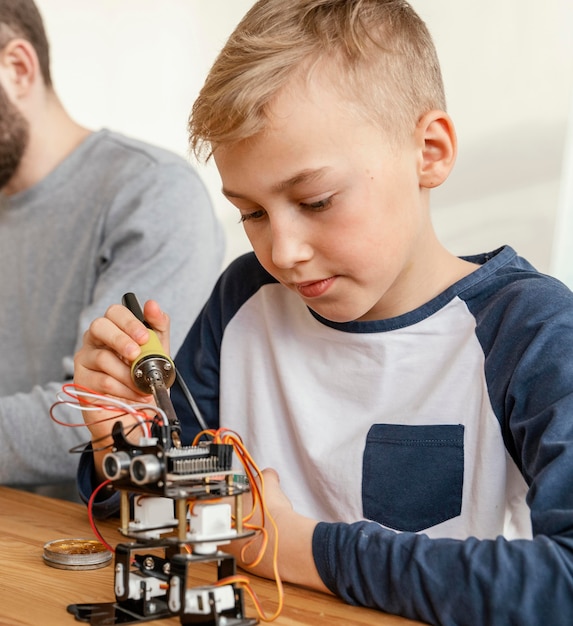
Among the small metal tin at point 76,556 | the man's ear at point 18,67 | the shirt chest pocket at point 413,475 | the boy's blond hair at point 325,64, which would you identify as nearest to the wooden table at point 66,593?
the small metal tin at point 76,556

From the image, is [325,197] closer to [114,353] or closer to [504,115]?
[114,353]

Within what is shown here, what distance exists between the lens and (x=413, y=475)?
3.68 feet

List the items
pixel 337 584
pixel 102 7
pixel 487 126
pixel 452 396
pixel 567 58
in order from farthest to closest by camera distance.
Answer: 1. pixel 102 7
2. pixel 487 126
3. pixel 567 58
4. pixel 452 396
5. pixel 337 584

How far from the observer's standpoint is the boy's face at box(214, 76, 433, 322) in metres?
1.01

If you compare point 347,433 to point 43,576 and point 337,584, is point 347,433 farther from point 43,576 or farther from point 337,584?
point 43,576

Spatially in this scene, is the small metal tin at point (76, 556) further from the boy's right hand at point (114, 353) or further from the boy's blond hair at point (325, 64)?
the boy's blond hair at point (325, 64)

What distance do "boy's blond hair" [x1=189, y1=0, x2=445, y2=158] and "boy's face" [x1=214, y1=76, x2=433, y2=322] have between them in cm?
2

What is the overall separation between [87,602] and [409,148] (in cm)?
66

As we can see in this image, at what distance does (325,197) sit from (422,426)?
1.08 ft

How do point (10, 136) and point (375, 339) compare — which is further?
point (10, 136)

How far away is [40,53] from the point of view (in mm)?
2064

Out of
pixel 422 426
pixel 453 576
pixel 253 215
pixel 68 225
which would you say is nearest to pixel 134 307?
pixel 253 215

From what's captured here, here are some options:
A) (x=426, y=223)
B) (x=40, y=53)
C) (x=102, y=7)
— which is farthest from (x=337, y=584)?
(x=102, y=7)

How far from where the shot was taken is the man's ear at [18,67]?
202 centimetres
